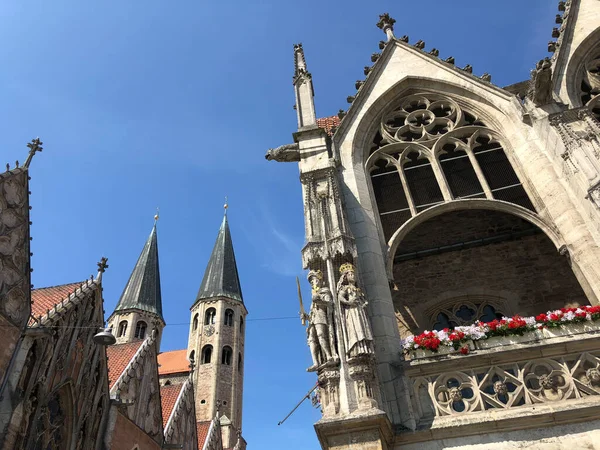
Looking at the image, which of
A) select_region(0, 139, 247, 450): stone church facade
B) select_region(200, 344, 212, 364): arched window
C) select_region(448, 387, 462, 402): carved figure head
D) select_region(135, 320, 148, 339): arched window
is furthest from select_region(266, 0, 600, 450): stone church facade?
select_region(135, 320, 148, 339): arched window

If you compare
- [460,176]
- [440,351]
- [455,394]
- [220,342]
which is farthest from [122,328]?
[455,394]

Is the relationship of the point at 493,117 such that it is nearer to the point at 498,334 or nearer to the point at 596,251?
the point at 596,251

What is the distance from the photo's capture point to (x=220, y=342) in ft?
158

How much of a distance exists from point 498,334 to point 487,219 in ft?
21.7

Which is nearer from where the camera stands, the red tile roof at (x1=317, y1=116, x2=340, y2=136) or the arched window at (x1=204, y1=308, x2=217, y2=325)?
the red tile roof at (x1=317, y1=116, x2=340, y2=136)

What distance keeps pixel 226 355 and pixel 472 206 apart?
42.6 meters

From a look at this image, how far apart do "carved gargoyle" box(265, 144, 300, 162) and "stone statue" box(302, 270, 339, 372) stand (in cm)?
439

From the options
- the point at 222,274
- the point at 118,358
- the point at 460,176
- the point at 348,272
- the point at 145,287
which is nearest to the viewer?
the point at 348,272

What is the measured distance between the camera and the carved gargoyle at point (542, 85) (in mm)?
10367

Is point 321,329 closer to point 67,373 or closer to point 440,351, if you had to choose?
point 440,351

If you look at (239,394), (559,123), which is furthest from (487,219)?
(239,394)

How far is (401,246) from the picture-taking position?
1300cm

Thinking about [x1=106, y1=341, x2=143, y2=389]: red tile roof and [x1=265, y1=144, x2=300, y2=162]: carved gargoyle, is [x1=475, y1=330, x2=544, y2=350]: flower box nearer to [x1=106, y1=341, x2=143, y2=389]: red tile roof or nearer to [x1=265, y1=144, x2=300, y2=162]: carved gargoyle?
[x1=265, y1=144, x2=300, y2=162]: carved gargoyle

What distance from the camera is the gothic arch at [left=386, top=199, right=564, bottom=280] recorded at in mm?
8984
